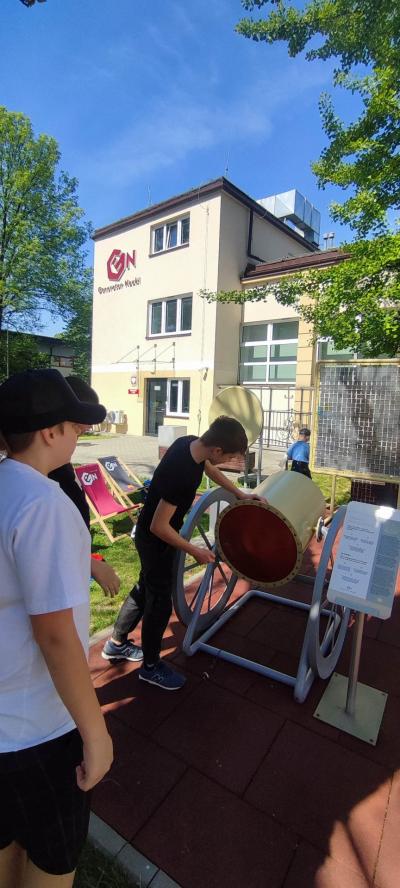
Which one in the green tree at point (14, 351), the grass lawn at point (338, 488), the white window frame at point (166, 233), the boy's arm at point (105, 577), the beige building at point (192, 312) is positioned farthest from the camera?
the green tree at point (14, 351)

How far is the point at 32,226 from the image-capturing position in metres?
20.1

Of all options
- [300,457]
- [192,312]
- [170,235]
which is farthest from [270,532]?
[170,235]

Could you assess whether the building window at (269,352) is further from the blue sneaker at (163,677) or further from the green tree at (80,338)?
the green tree at (80,338)

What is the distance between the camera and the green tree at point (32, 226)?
19344 mm

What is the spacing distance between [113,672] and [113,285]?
60.8 ft

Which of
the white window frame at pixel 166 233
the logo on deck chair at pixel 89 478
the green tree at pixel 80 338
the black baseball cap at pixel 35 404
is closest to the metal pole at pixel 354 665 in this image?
the black baseball cap at pixel 35 404

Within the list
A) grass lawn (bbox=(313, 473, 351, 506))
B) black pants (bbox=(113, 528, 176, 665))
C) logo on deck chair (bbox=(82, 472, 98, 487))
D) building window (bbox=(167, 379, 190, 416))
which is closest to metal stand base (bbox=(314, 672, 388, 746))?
black pants (bbox=(113, 528, 176, 665))

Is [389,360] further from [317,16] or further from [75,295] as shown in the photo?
[75,295]

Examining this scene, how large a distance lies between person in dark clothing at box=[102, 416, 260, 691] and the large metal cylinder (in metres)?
0.26

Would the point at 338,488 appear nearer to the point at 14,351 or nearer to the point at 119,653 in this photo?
the point at 119,653

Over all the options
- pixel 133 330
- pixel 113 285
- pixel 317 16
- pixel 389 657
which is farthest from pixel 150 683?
pixel 113 285

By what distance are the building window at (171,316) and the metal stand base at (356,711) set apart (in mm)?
14549

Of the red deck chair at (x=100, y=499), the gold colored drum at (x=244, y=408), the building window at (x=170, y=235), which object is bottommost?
the red deck chair at (x=100, y=499)

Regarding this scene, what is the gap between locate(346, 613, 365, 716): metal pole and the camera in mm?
2246
